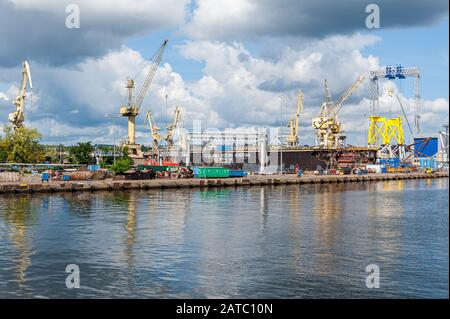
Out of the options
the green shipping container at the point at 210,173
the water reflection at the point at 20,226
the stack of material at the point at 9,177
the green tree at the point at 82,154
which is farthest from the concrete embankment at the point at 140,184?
the green tree at the point at 82,154

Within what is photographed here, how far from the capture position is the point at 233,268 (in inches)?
1140

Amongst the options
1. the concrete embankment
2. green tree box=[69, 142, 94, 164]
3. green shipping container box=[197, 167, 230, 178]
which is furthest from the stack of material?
green tree box=[69, 142, 94, 164]

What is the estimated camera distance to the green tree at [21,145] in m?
129

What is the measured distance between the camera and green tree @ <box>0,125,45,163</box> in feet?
423

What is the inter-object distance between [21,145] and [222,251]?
109 metres

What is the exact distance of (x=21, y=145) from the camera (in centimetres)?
12975

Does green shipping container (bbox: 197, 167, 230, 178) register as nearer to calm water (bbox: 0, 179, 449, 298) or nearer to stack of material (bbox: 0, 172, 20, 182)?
stack of material (bbox: 0, 172, 20, 182)

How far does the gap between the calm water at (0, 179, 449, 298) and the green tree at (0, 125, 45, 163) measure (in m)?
73.9

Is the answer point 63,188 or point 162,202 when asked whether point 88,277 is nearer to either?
point 162,202

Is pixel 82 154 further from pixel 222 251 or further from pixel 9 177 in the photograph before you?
pixel 222 251

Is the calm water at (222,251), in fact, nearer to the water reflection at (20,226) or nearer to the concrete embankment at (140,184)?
the water reflection at (20,226)

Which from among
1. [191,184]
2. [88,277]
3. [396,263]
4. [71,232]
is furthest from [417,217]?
[191,184]

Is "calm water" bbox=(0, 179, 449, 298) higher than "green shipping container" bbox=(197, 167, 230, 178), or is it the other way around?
"green shipping container" bbox=(197, 167, 230, 178)

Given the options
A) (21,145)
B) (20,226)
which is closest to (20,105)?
(21,145)
